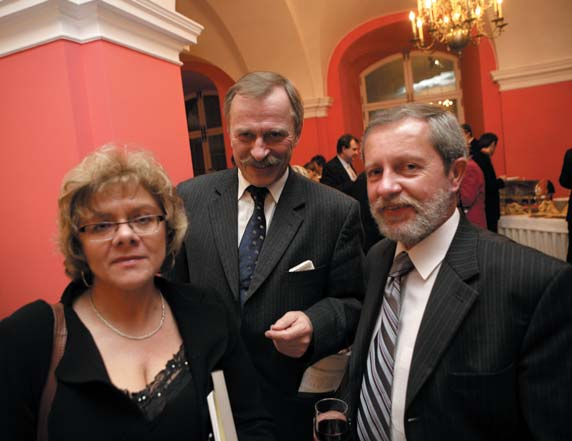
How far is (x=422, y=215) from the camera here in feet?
4.32

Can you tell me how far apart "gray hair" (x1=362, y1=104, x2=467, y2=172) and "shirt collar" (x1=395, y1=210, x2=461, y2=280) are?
188 mm

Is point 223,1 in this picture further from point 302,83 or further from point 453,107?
point 453,107

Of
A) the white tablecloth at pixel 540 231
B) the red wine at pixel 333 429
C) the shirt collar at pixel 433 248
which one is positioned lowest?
the white tablecloth at pixel 540 231

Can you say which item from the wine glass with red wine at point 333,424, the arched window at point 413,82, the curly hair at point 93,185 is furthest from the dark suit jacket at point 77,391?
the arched window at point 413,82

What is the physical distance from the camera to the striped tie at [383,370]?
1.32m

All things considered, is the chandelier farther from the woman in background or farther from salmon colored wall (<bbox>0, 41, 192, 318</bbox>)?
salmon colored wall (<bbox>0, 41, 192, 318</bbox>)

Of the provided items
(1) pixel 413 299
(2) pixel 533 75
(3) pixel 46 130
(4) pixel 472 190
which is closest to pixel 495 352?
(1) pixel 413 299

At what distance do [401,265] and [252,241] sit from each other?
61cm

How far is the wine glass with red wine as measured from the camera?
110cm

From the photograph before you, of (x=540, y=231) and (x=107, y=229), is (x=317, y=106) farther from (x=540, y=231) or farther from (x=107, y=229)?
(x=107, y=229)

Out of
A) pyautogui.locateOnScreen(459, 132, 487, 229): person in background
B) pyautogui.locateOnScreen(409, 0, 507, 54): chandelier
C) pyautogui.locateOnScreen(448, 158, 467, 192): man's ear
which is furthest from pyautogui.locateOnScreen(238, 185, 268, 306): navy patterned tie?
pyautogui.locateOnScreen(409, 0, 507, 54): chandelier

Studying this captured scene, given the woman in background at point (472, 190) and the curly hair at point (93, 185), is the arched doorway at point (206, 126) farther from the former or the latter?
the curly hair at point (93, 185)

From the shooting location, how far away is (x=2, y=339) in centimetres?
99

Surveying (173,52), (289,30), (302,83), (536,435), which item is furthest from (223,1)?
(536,435)
